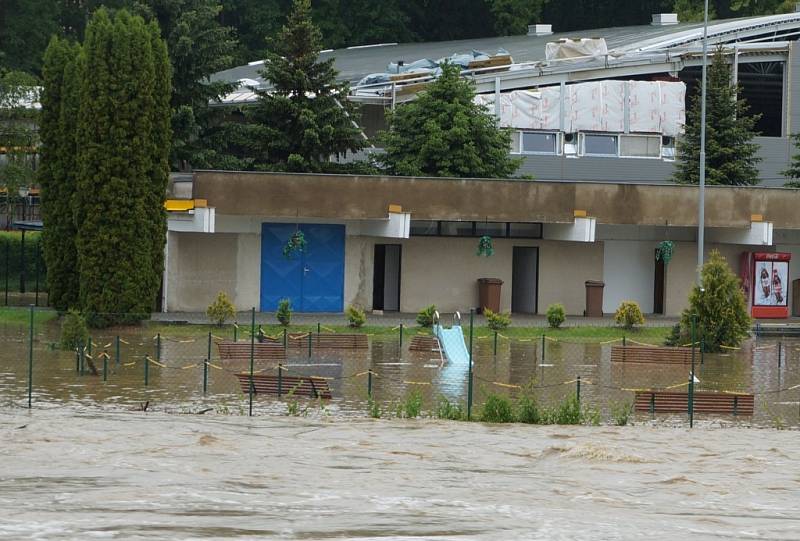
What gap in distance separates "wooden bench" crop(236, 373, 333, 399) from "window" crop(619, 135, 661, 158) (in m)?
35.7

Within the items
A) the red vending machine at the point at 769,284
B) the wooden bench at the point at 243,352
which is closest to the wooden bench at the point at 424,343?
the wooden bench at the point at 243,352

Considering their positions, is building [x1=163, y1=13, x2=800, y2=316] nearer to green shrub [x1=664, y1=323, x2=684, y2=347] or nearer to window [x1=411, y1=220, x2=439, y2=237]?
window [x1=411, y1=220, x2=439, y2=237]

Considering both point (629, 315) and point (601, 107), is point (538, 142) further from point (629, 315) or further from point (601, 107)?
point (629, 315)

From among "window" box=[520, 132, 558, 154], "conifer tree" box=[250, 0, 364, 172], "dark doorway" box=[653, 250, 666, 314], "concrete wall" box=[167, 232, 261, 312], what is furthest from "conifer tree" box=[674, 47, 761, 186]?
"concrete wall" box=[167, 232, 261, 312]

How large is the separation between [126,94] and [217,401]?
56.0 ft

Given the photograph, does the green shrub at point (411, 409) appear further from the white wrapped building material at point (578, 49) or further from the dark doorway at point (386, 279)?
the white wrapped building material at point (578, 49)

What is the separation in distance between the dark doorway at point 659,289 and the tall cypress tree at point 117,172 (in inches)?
692

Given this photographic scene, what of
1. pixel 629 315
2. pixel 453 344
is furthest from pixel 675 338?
pixel 453 344

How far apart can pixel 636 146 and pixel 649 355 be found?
2713 centimetres

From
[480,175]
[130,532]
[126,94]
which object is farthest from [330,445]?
[480,175]

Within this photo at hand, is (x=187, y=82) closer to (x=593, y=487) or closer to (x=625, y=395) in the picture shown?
(x=625, y=395)

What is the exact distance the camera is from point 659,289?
160ft

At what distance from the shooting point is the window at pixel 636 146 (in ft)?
195

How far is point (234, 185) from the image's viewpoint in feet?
142
